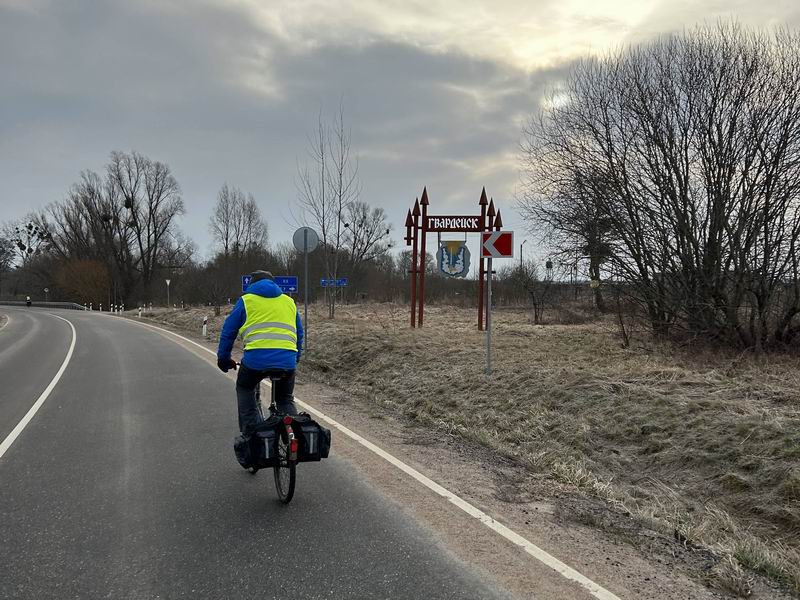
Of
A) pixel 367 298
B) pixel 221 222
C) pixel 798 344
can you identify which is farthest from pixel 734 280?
pixel 221 222

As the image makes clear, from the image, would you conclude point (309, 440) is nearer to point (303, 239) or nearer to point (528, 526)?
point (528, 526)

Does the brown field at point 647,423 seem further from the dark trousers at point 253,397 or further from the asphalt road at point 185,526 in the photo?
the dark trousers at point 253,397

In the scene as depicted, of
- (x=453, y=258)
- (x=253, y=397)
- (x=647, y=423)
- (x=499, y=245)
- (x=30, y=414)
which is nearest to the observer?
(x=253, y=397)

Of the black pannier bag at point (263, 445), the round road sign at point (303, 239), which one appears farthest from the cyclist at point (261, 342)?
the round road sign at point (303, 239)

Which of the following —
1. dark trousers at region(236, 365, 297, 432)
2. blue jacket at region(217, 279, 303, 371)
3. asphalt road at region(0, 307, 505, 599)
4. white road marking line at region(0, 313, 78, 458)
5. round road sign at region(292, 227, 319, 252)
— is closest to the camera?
asphalt road at region(0, 307, 505, 599)

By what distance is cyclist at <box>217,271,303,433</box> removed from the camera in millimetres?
4703

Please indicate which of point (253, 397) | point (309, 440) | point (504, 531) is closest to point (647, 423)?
point (504, 531)

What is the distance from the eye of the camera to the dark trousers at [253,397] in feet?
15.8

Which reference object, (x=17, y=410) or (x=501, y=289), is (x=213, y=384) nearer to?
(x=17, y=410)

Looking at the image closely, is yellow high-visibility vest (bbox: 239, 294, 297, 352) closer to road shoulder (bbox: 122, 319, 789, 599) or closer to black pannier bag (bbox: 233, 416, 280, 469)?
black pannier bag (bbox: 233, 416, 280, 469)

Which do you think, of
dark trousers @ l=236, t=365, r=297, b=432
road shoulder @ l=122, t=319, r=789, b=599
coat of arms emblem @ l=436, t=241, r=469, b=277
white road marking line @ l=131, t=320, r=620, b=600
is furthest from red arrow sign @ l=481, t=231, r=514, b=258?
coat of arms emblem @ l=436, t=241, r=469, b=277

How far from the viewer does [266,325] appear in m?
4.73

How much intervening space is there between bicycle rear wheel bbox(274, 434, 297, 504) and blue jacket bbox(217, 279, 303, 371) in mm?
616

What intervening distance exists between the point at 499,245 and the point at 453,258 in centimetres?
966
